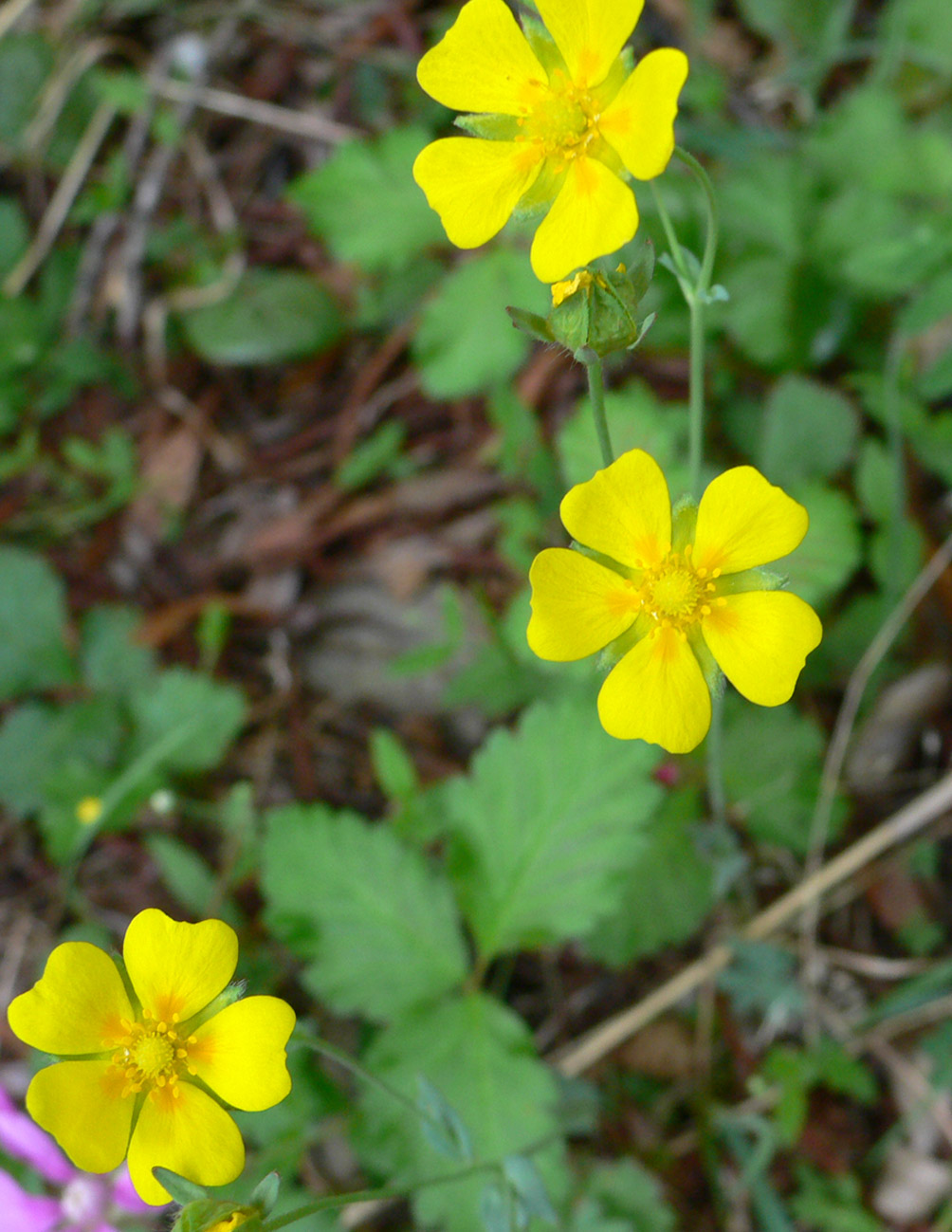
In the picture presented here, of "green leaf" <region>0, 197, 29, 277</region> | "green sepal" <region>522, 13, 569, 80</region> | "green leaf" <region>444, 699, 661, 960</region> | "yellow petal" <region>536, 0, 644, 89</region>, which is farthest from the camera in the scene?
"green leaf" <region>0, 197, 29, 277</region>

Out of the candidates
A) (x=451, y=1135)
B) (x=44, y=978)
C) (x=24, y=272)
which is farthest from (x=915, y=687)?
(x=24, y=272)

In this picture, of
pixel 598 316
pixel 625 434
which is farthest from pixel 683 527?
pixel 625 434

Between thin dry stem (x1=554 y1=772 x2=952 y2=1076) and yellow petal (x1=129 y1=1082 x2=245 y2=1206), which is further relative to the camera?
thin dry stem (x1=554 y1=772 x2=952 y2=1076)

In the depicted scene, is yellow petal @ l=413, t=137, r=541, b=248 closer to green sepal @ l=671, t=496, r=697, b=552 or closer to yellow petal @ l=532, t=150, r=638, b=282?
yellow petal @ l=532, t=150, r=638, b=282

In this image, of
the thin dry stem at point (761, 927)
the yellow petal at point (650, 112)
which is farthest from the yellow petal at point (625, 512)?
the thin dry stem at point (761, 927)

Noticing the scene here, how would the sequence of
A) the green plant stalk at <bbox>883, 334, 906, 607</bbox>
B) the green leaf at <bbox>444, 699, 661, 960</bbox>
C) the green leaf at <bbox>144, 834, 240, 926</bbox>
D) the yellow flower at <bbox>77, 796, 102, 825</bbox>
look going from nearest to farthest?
the green leaf at <bbox>444, 699, 661, 960</bbox>
the green plant stalk at <bbox>883, 334, 906, 607</bbox>
the green leaf at <bbox>144, 834, 240, 926</bbox>
the yellow flower at <bbox>77, 796, 102, 825</bbox>

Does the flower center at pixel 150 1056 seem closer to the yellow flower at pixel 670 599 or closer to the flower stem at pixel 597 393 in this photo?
the yellow flower at pixel 670 599

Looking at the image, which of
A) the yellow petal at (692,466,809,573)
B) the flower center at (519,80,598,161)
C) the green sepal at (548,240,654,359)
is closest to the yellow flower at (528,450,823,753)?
the yellow petal at (692,466,809,573)

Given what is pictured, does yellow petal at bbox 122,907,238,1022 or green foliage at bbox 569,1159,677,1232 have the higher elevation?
yellow petal at bbox 122,907,238,1022

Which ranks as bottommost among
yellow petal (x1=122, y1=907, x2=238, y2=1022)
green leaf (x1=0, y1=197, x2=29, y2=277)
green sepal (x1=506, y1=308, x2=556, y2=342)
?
yellow petal (x1=122, y1=907, x2=238, y2=1022)
